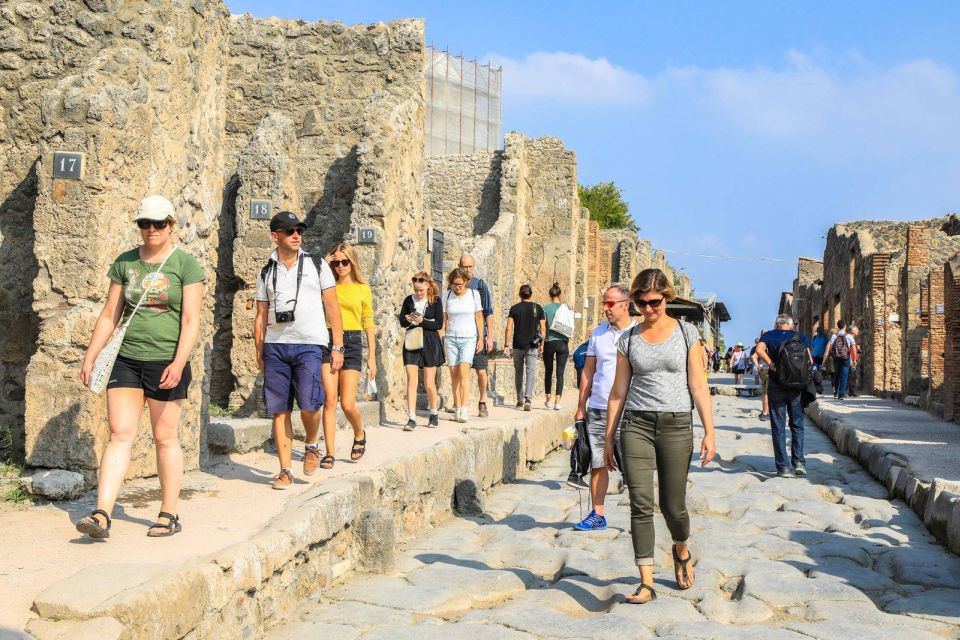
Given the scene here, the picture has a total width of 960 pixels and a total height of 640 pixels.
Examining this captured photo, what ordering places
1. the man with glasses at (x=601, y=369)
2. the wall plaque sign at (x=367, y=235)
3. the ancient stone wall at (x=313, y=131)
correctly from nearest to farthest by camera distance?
the man with glasses at (x=601, y=369)
the wall plaque sign at (x=367, y=235)
the ancient stone wall at (x=313, y=131)

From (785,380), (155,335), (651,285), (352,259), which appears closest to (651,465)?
(651,285)

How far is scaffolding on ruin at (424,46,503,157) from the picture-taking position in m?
46.7

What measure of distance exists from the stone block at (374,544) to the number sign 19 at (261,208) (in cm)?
580

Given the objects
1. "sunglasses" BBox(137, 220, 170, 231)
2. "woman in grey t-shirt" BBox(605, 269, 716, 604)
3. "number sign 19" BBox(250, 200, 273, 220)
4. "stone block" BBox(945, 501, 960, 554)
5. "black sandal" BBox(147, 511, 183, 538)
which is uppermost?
"number sign 19" BBox(250, 200, 273, 220)

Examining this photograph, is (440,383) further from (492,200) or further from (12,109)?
(492,200)

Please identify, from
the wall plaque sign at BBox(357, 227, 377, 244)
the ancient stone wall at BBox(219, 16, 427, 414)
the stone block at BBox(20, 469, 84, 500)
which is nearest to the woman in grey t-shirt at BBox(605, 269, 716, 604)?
the stone block at BBox(20, 469, 84, 500)

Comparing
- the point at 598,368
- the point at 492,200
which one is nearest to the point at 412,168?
the point at 598,368

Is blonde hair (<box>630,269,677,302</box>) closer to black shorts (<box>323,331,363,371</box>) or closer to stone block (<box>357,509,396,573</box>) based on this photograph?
stone block (<box>357,509,396,573</box>)

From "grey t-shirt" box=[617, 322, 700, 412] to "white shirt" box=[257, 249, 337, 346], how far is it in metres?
2.07

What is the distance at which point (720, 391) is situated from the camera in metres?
25.4

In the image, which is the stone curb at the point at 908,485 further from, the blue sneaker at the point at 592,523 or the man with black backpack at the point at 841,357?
the man with black backpack at the point at 841,357

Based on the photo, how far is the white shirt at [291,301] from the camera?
6.04 metres

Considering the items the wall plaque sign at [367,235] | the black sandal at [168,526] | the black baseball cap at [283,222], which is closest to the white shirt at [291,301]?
the black baseball cap at [283,222]

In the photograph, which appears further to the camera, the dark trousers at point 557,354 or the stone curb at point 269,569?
the dark trousers at point 557,354
